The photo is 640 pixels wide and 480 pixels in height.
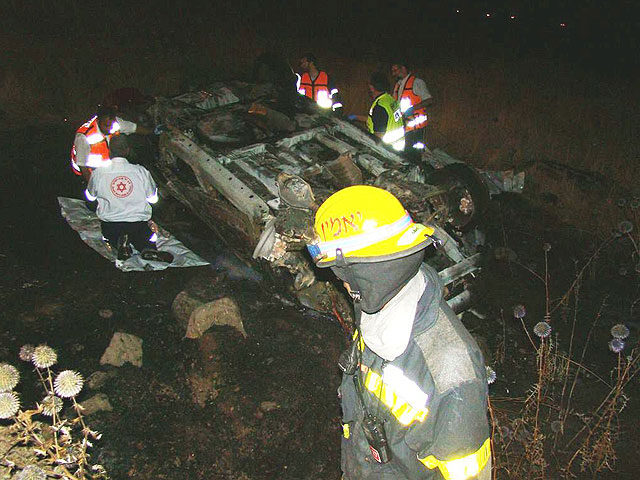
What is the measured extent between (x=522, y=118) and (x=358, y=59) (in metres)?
5.54

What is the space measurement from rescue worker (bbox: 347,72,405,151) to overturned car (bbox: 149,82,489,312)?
61cm

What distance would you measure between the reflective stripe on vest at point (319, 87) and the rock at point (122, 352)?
16.2 ft

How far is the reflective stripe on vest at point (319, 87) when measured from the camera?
25.1 ft

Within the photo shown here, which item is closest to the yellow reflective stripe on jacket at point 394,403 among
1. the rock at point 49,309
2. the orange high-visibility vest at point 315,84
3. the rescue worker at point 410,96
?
the rock at point 49,309

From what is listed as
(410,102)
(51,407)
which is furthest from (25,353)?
(410,102)

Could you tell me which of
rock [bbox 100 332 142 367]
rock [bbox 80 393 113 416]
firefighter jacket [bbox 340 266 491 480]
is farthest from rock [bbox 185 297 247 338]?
firefighter jacket [bbox 340 266 491 480]

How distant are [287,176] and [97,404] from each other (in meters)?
2.29

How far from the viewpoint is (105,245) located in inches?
215

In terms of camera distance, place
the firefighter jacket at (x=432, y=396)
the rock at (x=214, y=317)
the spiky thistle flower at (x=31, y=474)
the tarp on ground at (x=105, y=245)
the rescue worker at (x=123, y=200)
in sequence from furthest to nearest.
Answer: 1. the tarp on ground at (x=105, y=245)
2. the rescue worker at (x=123, y=200)
3. the rock at (x=214, y=317)
4. the spiky thistle flower at (x=31, y=474)
5. the firefighter jacket at (x=432, y=396)

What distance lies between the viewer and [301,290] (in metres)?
4.39

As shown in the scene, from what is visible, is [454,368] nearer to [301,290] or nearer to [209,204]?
[301,290]

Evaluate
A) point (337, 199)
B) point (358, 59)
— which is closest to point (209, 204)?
point (337, 199)

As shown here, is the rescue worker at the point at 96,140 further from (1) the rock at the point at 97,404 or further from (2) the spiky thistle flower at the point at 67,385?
(2) the spiky thistle flower at the point at 67,385

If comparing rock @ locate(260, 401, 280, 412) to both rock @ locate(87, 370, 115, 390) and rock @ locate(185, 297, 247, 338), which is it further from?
rock @ locate(87, 370, 115, 390)
